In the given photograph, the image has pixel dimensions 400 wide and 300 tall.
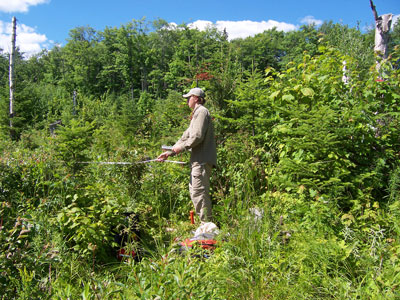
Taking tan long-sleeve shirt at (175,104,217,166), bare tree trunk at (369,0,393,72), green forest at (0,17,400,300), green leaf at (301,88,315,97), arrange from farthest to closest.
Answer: bare tree trunk at (369,0,393,72)
tan long-sleeve shirt at (175,104,217,166)
green leaf at (301,88,315,97)
green forest at (0,17,400,300)

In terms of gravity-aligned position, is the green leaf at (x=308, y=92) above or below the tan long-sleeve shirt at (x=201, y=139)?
above

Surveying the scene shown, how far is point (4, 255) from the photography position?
80.4 inches

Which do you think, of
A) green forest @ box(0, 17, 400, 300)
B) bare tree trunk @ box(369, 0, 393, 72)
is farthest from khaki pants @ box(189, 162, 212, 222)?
bare tree trunk @ box(369, 0, 393, 72)

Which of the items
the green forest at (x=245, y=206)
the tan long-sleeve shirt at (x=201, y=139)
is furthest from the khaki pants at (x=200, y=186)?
the green forest at (x=245, y=206)

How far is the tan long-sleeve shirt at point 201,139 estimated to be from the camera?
4008mm

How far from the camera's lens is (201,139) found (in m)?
4.03

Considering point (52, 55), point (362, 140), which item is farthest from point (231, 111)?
point (52, 55)

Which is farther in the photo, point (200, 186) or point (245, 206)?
point (200, 186)

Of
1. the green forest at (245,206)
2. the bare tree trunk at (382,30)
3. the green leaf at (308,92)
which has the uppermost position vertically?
the bare tree trunk at (382,30)

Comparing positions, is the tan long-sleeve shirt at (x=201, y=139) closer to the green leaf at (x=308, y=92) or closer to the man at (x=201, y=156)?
the man at (x=201, y=156)

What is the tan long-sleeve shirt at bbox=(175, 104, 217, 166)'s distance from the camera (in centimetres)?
401

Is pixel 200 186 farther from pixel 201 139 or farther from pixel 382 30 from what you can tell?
pixel 382 30

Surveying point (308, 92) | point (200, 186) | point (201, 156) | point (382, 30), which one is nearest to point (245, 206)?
point (200, 186)

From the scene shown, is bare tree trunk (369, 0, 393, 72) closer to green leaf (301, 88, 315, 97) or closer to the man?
green leaf (301, 88, 315, 97)
